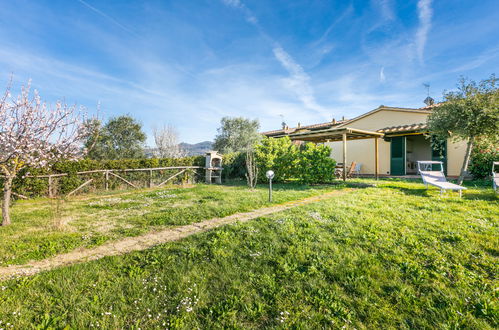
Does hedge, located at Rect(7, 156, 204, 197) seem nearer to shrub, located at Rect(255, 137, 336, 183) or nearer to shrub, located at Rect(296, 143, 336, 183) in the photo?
shrub, located at Rect(255, 137, 336, 183)

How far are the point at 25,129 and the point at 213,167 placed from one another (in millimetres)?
8994

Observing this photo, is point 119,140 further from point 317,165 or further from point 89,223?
→ point 317,165

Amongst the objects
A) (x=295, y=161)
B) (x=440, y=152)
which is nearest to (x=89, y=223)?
(x=295, y=161)

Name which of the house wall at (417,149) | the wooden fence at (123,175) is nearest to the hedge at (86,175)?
the wooden fence at (123,175)

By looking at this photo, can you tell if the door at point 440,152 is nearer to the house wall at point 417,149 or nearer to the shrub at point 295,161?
the house wall at point 417,149

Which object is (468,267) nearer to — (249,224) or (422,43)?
(249,224)

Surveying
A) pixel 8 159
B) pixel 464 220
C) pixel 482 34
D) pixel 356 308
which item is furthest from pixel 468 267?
pixel 482 34

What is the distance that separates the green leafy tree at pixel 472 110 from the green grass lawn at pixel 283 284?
6.36 meters

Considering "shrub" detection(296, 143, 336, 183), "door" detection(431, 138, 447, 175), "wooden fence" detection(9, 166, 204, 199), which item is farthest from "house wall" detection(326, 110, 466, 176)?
"wooden fence" detection(9, 166, 204, 199)

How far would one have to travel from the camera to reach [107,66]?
11.5 m

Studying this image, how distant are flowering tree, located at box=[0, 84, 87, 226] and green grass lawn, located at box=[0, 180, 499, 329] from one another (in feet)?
12.5

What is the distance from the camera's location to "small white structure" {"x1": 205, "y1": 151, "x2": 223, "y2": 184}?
13.2m

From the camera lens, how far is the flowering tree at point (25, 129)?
4941 mm

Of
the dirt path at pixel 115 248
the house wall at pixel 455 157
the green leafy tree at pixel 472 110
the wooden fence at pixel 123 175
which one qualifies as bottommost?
the dirt path at pixel 115 248
